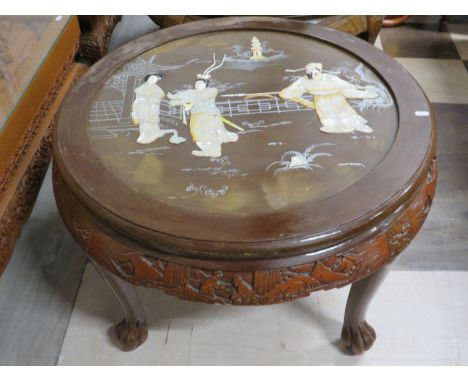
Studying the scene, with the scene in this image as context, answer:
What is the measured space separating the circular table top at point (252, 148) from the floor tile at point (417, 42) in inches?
33.7

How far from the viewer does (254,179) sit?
2.39ft

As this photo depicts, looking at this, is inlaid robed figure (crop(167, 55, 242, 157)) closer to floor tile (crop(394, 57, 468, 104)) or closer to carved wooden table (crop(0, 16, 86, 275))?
carved wooden table (crop(0, 16, 86, 275))

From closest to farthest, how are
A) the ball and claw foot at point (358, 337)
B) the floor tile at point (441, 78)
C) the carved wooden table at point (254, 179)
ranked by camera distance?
the carved wooden table at point (254, 179), the ball and claw foot at point (358, 337), the floor tile at point (441, 78)

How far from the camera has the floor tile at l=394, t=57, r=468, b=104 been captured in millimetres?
1557

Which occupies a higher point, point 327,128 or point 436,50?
point 327,128

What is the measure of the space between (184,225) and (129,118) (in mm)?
286

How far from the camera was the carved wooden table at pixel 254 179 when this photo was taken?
657 millimetres

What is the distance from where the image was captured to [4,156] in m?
0.88

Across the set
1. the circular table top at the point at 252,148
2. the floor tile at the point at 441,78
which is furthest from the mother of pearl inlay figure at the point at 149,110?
the floor tile at the point at 441,78

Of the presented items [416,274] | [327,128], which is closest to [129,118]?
[327,128]

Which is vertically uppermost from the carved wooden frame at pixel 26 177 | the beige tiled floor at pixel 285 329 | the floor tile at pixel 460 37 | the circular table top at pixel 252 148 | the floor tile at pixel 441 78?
the circular table top at pixel 252 148

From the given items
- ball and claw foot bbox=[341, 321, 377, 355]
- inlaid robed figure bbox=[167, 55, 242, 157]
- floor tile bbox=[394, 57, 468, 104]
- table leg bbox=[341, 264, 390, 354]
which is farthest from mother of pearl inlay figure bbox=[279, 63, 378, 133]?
floor tile bbox=[394, 57, 468, 104]

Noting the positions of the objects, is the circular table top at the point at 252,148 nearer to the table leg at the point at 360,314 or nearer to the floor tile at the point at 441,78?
the table leg at the point at 360,314

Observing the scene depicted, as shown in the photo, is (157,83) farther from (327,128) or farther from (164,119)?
(327,128)
